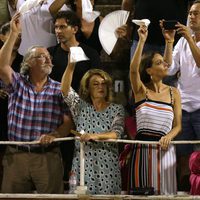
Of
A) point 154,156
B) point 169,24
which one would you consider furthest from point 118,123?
point 169,24

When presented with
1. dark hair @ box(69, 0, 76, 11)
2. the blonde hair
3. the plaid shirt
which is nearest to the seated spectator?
the blonde hair

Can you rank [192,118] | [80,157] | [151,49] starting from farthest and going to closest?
[151,49] < [192,118] < [80,157]

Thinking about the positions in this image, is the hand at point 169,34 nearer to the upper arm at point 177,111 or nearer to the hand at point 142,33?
the hand at point 142,33

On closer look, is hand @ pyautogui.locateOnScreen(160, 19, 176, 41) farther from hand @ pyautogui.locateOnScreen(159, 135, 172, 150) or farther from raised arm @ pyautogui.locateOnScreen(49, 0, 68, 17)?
raised arm @ pyautogui.locateOnScreen(49, 0, 68, 17)

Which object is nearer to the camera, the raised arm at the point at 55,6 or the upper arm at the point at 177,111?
the upper arm at the point at 177,111

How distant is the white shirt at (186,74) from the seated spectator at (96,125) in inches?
27.2

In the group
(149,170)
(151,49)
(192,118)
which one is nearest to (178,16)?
(151,49)

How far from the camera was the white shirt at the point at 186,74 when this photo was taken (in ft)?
22.9

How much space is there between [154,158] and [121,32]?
5.59 ft

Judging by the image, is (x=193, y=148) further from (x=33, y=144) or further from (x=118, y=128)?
(x=33, y=144)

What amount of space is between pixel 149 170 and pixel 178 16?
5.85 feet

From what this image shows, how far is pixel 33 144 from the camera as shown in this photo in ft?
21.6

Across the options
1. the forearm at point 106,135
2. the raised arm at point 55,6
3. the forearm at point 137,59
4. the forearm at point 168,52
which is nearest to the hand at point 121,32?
the raised arm at point 55,6

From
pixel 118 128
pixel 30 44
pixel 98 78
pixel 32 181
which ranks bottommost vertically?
pixel 32 181
